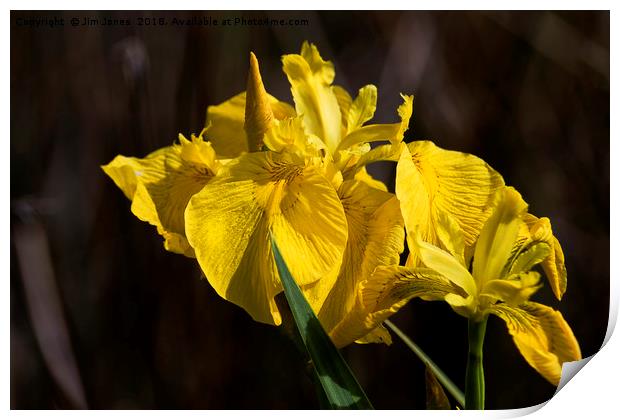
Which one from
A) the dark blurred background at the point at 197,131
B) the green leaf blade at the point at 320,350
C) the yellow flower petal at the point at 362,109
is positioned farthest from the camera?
the dark blurred background at the point at 197,131

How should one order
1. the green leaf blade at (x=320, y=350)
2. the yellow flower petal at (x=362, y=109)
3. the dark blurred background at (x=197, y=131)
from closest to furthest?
the green leaf blade at (x=320, y=350) → the yellow flower petal at (x=362, y=109) → the dark blurred background at (x=197, y=131)

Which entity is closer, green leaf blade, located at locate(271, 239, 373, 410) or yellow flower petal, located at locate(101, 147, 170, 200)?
green leaf blade, located at locate(271, 239, 373, 410)

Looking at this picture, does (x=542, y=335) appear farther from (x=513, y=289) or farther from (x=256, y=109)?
(x=256, y=109)

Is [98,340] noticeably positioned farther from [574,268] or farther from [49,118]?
[574,268]

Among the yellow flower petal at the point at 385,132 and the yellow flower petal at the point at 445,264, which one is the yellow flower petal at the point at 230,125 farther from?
the yellow flower petal at the point at 445,264

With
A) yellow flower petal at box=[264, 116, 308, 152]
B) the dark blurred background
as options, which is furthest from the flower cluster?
the dark blurred background

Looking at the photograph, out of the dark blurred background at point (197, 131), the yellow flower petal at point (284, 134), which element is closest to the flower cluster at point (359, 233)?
the yellow flower petal at point (284, 134)

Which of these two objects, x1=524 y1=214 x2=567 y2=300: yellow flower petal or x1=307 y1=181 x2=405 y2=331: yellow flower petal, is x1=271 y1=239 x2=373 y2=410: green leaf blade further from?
x1=524 y1=214 x2=567 y2=300: yellow flower petal
